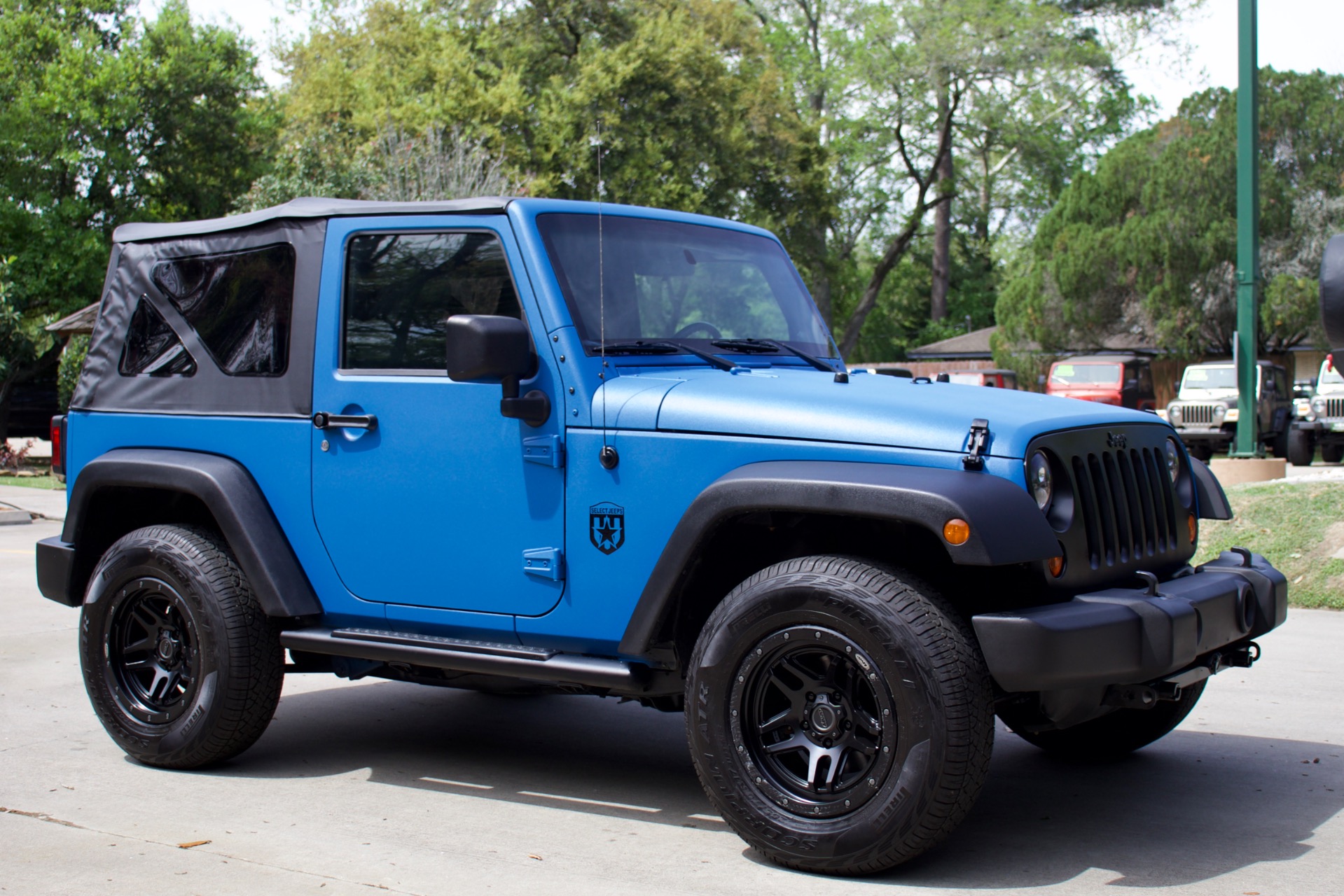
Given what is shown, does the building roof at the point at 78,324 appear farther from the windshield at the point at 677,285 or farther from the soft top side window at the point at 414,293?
the windshield at the point at 677,285

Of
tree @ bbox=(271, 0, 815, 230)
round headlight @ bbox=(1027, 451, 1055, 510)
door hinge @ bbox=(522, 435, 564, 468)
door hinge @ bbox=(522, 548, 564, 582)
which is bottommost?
door hinge @ bbox=(522, 548, 564, 582)

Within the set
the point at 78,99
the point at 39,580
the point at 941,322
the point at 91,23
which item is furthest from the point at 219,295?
the point at 941,322

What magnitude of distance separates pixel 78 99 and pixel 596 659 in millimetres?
29305

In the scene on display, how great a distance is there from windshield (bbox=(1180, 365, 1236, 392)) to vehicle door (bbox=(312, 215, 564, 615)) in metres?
24.3

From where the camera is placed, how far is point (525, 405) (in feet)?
14.6

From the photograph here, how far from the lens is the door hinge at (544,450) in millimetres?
4469

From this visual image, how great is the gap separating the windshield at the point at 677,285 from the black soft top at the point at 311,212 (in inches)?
11.3

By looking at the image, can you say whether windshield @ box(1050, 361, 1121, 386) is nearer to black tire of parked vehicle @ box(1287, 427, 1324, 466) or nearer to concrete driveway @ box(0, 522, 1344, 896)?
black tire of parked vehicle @ box(1287, 427, 1324, 466)

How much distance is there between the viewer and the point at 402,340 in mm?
4918

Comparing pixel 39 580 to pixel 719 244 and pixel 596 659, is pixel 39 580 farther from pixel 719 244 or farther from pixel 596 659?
→ pixel 719 244

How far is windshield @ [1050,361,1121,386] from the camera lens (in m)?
30.7

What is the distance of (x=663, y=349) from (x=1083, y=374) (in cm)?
2810

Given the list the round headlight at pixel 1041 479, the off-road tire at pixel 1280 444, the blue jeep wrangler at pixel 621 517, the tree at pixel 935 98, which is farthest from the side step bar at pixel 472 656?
the tree at pixel 935 98

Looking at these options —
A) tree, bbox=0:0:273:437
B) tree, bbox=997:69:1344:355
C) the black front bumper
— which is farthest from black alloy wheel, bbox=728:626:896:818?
tree, bbox=997:69:1344:355
